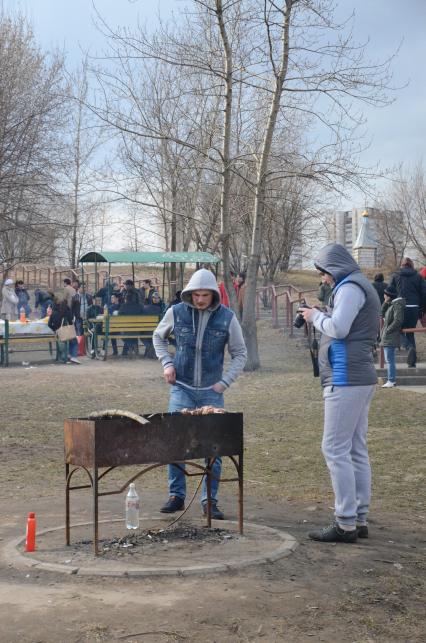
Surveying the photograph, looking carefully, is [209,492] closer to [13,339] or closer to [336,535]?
[336,535]

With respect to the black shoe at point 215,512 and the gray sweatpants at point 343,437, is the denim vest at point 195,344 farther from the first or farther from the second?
the gray sweatpants at point 343,437

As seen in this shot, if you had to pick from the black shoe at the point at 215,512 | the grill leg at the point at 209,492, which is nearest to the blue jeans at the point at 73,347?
the black shoe at the point at 215,512

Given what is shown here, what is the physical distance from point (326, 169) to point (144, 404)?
7987mm

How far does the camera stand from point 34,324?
73.9 ft

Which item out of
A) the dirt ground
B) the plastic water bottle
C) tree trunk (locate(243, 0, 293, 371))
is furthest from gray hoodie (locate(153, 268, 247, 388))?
tree trunk (locate(243, 0, 293, 371))

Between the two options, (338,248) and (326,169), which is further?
(326,169)

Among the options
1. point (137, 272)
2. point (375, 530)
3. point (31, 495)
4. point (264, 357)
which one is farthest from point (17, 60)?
point (375, 530)

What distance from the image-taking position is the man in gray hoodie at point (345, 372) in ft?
21.0

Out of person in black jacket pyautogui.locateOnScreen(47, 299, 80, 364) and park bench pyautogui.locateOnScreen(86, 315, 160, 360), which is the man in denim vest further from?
park bench pyautogui.locateOnScreen(86, 315, 160, 360)

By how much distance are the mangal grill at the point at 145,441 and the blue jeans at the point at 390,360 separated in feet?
33.8

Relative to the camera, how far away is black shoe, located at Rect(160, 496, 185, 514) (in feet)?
24.2

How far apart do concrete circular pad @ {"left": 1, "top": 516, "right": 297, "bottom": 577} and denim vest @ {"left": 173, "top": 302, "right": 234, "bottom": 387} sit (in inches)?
46.6

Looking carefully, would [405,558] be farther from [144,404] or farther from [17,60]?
[17,60]

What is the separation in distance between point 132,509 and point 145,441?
2.27 ft
